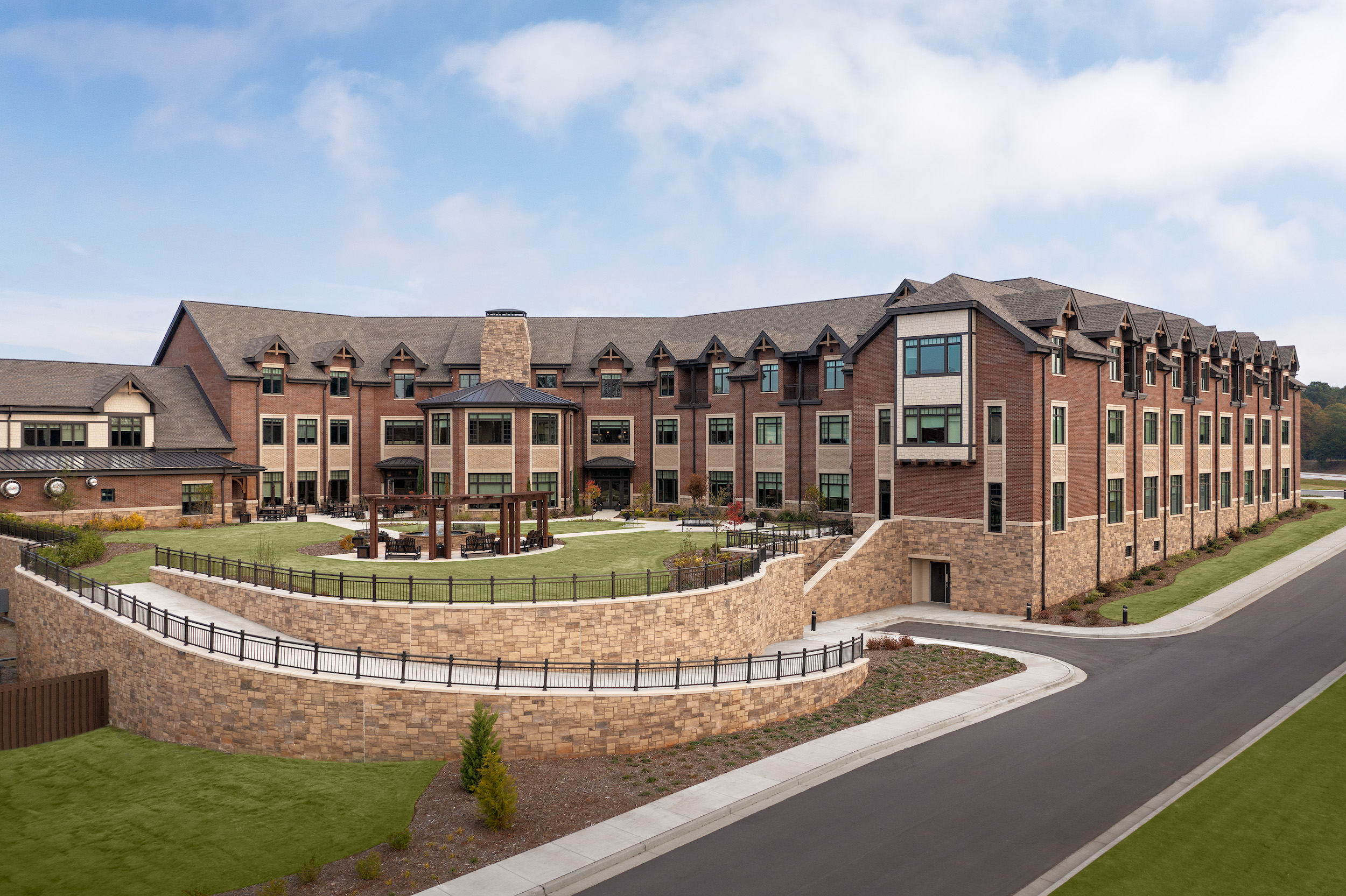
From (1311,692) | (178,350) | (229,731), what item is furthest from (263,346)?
(1311,692)

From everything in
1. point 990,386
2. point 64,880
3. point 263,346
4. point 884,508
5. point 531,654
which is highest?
point 263,346

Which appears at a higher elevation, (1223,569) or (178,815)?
(1223,569)

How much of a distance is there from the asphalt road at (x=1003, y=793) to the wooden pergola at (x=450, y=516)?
1835 cm

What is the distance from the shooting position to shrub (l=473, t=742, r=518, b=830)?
1555cm

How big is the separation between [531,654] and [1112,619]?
24323 millimetres

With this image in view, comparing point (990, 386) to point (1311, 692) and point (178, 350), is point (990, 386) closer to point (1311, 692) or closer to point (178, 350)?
point (1311, 692)

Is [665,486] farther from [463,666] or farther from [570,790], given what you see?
[570,790]

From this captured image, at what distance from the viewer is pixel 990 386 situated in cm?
3556

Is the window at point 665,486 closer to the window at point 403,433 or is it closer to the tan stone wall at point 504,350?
the tan stone wall at point 504,350

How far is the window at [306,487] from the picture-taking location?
171 feet

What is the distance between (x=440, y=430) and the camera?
49.3m

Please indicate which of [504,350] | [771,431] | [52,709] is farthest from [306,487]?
[52,709]

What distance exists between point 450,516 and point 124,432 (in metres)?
27.4

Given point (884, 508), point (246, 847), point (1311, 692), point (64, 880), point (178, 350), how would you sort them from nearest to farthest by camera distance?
point (64, 880) < point (246, 847) < point (1311, 692) < point (884, 508) < point (178, 350)
